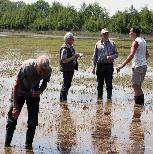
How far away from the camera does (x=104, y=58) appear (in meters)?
13.1

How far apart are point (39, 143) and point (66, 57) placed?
388 cm

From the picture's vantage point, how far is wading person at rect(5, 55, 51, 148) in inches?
303

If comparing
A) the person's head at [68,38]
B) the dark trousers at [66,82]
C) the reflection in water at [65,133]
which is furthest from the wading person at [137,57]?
the reflection in water at [65,133]

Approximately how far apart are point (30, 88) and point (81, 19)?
91.4 metres

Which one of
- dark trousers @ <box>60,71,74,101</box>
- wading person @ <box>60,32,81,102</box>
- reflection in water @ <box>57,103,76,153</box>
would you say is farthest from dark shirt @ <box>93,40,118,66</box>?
reflection in water @ <box>57,103,76,153</box>

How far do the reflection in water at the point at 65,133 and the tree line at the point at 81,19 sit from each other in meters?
68.4

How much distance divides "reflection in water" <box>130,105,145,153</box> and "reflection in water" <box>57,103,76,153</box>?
1.15 m

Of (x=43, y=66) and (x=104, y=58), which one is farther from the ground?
(x=43, y=66)

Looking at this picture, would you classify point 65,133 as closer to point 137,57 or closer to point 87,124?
point 87,124

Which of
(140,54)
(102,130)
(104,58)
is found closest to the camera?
(102,130)

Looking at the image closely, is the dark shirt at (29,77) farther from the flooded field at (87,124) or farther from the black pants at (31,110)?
the flooded field at (87,124)

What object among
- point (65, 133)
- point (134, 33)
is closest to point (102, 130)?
point (65, 133)

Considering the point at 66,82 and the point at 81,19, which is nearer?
the point at 66,82

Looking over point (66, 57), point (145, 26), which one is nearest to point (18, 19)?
point (145, 26)
